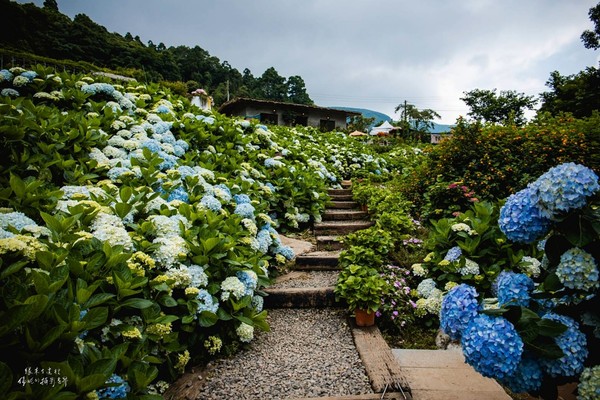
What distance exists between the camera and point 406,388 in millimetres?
2072

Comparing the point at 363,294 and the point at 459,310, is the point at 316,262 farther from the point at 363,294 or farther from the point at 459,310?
the point at 459,310

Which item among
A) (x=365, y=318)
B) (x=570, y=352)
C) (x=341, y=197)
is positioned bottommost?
(x=365, y=318)

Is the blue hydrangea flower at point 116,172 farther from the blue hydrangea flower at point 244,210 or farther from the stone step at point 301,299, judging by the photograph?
the stone step at point 301,299

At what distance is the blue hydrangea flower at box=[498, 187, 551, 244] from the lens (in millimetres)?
1310

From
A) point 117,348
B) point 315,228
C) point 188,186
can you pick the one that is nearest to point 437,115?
point 315,228

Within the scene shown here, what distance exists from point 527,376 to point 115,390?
1.83 metres

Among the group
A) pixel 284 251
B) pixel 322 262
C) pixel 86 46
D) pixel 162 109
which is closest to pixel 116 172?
pixel 284 251

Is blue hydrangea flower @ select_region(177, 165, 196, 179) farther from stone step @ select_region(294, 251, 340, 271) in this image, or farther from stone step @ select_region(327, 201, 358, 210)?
stone step @ select_region(327, 201, 358, 210)

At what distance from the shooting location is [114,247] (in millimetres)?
2066

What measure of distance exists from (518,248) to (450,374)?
1669 millimetres

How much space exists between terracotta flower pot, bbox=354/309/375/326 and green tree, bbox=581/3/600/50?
79.4 ft

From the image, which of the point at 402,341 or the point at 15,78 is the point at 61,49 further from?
the point at 402,341

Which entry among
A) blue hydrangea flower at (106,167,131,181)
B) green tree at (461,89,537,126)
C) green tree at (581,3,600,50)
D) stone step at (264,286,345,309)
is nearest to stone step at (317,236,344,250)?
stone step at (264,286,345,309)

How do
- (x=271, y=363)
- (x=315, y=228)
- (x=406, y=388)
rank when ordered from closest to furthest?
(x=406, y=388) < (x=271, y=363) < (x=315, y=228)
